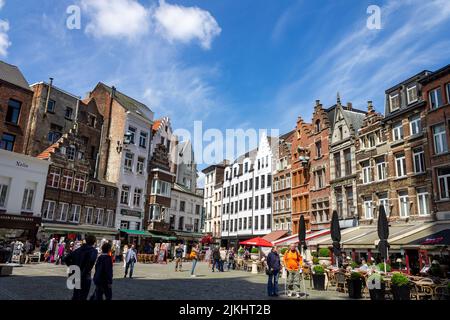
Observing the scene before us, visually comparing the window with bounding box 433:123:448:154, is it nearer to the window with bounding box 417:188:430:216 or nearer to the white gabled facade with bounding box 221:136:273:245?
the window with bounding box 417:188:430:216

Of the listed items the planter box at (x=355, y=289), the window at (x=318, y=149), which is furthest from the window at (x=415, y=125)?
the planter box at (x=355, y=289)

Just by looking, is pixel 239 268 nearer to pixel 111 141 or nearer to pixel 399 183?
pixel 399 183

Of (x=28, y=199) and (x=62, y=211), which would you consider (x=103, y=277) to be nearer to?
(x=28, y=199)

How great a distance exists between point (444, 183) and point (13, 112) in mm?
30991

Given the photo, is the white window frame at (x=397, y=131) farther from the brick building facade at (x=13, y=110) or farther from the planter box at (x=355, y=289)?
the brick building facade at (x=13, y=110)

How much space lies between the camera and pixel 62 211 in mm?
30234

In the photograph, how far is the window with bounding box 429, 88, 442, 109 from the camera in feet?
70.9

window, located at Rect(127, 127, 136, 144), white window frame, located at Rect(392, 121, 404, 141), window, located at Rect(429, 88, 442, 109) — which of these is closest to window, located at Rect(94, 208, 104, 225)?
window, located at Rect(127, 127, 136, 144)

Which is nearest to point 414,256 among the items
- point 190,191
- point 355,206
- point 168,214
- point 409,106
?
point 355,206

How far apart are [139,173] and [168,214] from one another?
6001 millimetres

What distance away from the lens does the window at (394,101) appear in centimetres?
2544

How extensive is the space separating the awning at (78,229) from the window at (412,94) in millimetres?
27382

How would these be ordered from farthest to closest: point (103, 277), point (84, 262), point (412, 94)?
point (412, 94) < point (103, 277) < point (84, 262)

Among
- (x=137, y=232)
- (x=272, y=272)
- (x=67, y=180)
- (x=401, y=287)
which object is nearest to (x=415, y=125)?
(x=401, y=287)
